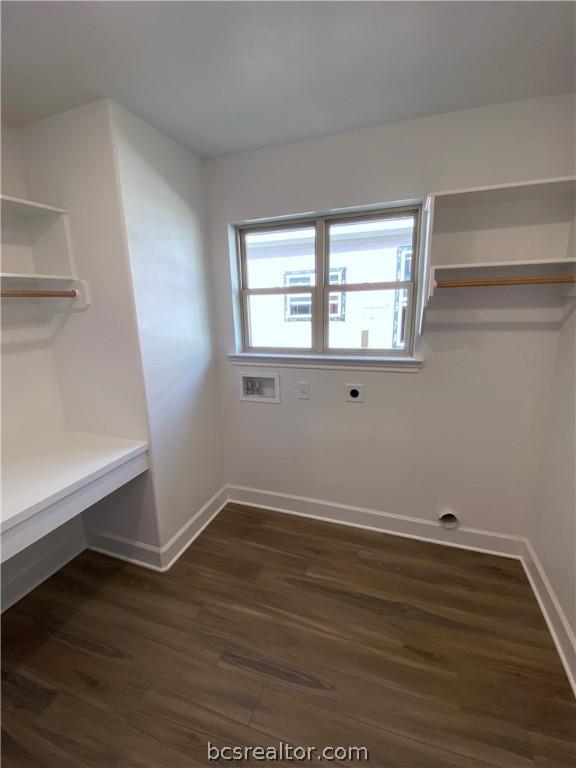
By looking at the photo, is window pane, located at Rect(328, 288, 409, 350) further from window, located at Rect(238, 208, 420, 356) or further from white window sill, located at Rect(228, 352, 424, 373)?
white window sill, located at Rect(228, 352, 424, 373)

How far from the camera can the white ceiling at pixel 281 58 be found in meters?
1.09

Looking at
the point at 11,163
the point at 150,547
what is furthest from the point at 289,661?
the point at 11,163

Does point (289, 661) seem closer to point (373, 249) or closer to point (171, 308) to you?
point (171, 308)

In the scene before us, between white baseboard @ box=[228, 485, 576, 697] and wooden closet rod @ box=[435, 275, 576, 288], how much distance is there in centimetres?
154

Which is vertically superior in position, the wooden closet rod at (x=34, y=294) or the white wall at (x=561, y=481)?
the wooden closet rod at (x=34, y=294)

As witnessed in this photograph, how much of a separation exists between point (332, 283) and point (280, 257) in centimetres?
44

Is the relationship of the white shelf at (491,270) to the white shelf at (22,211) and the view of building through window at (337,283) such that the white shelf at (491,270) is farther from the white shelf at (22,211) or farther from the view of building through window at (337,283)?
the white shelf at (22,211)

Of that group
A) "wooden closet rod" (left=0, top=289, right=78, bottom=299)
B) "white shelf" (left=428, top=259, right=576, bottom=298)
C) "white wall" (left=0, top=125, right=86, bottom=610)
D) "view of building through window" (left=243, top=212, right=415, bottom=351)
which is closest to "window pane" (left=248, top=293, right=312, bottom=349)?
"view of building through window" (left=243, top=212, right=415, bottom=351)

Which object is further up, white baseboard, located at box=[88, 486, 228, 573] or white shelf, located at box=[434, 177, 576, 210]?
white shelf, located at box=[434, 177, 576, 210]

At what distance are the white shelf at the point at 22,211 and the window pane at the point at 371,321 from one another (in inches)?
66.9

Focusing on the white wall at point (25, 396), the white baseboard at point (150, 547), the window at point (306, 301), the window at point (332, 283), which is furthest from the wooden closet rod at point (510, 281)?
the white wall at point (25, 396)

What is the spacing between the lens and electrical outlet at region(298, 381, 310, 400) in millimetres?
2258

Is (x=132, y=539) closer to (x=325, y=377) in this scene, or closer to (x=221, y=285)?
(x=325, y=377)

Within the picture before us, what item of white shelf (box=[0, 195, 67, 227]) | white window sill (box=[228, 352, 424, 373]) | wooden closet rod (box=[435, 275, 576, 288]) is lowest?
white window sill (box=[228, 352, 424, 373])
